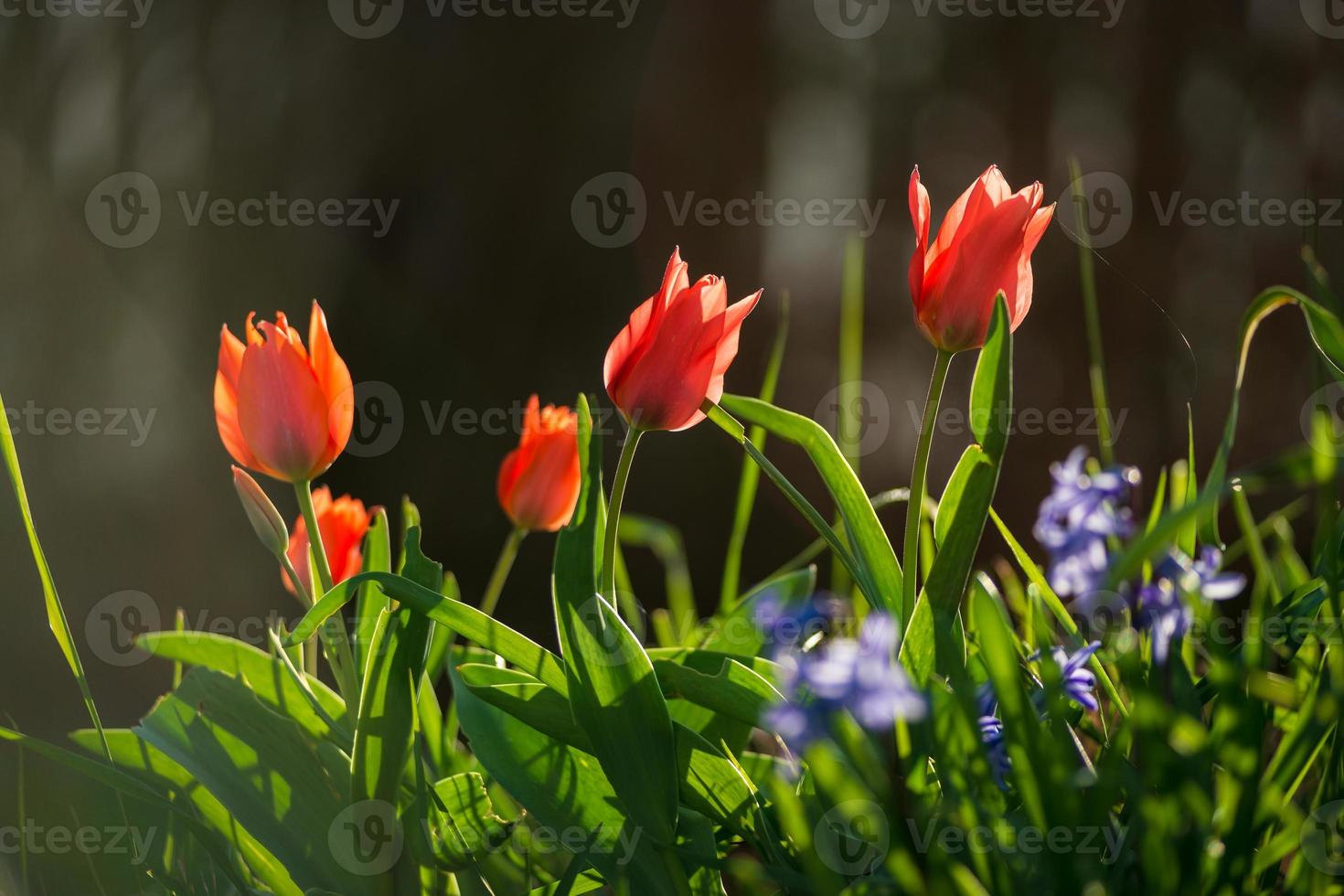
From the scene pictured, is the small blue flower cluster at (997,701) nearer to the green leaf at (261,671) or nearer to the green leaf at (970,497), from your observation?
the green leaf at (970,497)

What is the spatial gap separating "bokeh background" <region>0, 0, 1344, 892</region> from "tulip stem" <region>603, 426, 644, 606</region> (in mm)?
1789

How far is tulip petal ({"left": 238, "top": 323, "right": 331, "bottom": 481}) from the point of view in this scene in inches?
19.6

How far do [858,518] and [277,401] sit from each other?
29 cm

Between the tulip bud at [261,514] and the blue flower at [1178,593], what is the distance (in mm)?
417

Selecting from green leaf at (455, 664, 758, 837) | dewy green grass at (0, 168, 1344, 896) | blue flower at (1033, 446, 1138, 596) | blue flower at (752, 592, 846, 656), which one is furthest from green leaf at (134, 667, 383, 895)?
blue flower at (1033, 446, 1138, 596)

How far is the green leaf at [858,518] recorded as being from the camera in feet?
1.48

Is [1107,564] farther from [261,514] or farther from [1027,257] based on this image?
[261,514]

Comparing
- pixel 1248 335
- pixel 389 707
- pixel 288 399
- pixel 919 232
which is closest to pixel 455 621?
pixel 389 707

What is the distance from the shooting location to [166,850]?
49 cm

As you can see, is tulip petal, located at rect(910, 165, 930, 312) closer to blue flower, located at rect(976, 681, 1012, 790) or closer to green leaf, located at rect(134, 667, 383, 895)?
blue flower, located at rect(976, 681, 1012, 790)

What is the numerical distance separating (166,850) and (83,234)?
1.78 m

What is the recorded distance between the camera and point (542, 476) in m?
0.64

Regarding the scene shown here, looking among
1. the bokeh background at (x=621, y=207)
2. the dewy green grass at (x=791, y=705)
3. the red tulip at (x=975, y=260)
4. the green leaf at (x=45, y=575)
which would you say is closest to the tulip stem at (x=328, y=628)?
the dewy green grass at (x=791, y=705)

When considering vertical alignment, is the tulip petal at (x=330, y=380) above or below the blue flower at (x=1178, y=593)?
above
